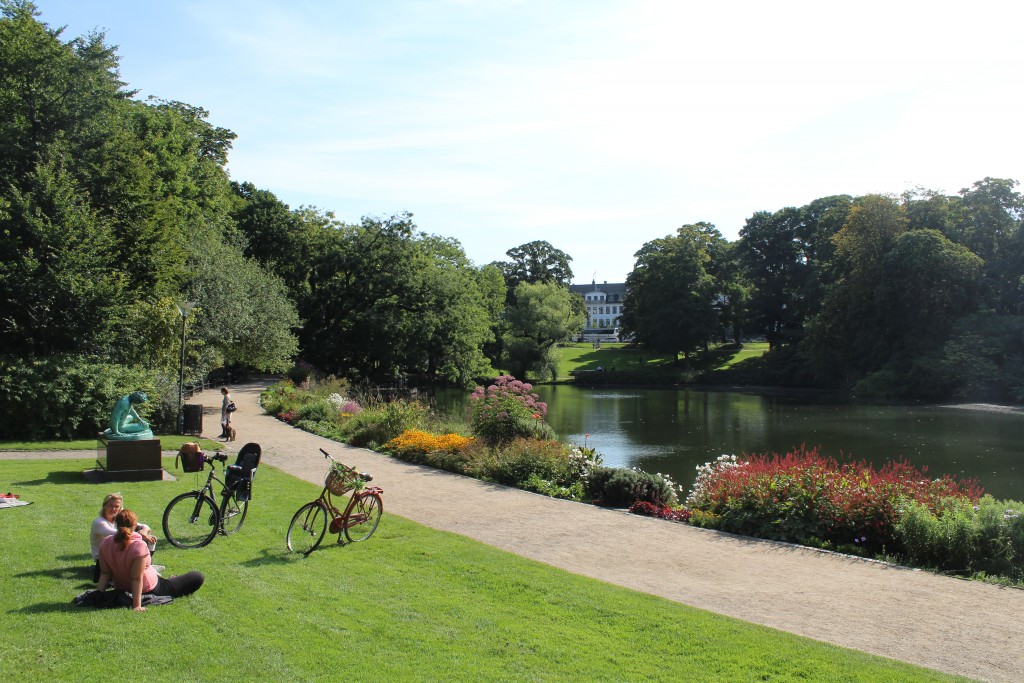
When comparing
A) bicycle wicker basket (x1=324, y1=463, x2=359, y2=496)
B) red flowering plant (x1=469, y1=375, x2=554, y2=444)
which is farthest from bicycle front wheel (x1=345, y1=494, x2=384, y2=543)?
red flowering plant (x1=469, y1=375, x2=554, y2=444)

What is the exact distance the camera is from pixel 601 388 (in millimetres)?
63344

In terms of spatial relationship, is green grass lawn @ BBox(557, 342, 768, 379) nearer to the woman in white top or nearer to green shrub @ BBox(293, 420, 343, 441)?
green shrub @ BBox(293, 420, 343, 441)

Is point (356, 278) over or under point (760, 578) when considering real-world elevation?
over

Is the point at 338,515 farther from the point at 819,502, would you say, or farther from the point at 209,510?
the point at 819,502

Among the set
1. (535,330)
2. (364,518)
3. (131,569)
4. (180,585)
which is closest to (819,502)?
(364,518)

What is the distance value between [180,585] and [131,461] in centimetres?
715

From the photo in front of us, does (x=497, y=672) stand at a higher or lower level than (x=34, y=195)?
lower

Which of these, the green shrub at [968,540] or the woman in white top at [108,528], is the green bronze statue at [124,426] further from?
the green shrub at [968,540]

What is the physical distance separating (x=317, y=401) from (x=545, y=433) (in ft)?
35.2

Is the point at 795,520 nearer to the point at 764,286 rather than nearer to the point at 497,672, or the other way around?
the point at 497,672

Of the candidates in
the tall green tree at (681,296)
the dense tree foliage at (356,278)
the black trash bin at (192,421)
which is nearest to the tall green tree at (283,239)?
the dense tree foliage at (356,278)

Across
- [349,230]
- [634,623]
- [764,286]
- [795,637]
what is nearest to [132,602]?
[634,623]

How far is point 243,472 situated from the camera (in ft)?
30.4

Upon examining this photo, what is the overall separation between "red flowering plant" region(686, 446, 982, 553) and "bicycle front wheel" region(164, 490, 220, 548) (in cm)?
697
